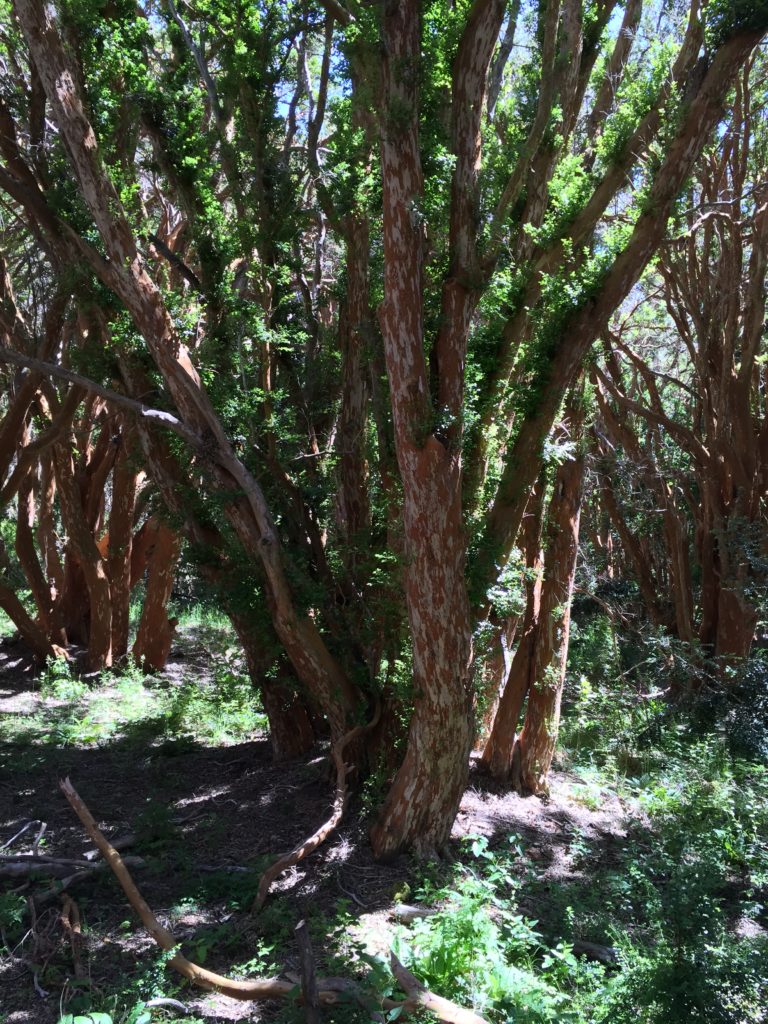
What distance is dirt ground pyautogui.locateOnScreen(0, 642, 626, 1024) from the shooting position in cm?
460

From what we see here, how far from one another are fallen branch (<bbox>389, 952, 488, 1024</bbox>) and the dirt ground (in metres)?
0.78

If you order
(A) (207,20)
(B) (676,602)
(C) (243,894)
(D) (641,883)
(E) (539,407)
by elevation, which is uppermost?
(A) (207,20)

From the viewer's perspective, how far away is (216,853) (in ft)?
19.8

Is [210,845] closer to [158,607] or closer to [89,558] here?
[89,558]

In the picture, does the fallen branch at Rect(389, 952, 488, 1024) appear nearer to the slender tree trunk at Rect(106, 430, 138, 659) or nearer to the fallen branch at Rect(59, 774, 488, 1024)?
the fallen branch at Rect(59, 774, 488, 1024)

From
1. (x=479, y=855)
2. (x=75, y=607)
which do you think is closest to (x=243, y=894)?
(x=479, y=855)

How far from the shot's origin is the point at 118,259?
579 cm

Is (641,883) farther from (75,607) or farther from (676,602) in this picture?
(75,607)

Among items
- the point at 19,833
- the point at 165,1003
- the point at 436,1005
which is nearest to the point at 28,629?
the point at 19,833

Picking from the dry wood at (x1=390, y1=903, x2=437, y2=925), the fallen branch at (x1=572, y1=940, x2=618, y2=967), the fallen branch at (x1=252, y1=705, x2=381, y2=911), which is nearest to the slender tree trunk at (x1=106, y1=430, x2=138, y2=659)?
the fallen branch at (x1=252, y1=705, x2=381, y2=911)

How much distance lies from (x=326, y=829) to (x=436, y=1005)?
6.83 ft

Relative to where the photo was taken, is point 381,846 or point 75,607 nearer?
point 381,846

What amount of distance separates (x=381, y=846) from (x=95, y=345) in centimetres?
436

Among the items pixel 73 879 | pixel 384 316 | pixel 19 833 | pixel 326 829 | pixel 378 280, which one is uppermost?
pixel 378 280
